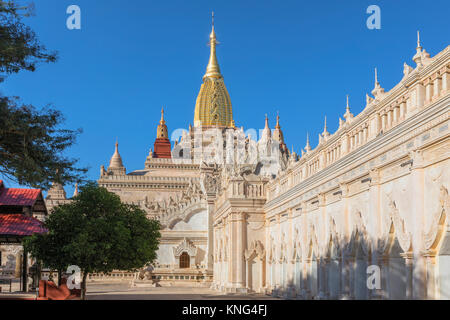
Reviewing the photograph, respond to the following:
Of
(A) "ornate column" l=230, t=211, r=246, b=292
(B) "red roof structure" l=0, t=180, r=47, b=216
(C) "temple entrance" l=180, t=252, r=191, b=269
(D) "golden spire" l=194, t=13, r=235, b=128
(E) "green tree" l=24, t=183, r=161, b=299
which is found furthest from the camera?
(D) "golden spire" l=194, t=13, r=235, b=128

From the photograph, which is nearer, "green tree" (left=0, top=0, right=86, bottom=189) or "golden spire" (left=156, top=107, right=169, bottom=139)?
"green tree" (left=0, top=0, right=86, bottom=189)

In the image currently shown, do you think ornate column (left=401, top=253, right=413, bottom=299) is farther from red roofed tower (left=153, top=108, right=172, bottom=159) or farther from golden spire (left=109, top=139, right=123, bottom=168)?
red roofed tower (left=153, top=108, right=172, bottom=159)

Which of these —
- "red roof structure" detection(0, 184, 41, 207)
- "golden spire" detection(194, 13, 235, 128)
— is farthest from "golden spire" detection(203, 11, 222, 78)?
"red roof structure" detection(0, 184, 41, 207)

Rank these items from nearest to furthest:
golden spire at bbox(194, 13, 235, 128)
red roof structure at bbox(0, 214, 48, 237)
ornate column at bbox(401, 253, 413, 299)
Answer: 1. ornate column at bbox(401, 253, 413, 299)
2. red roof structure at bbox(0, 214, 48, 237)
3. golden spire at bbox(194, 13, 235, 128)

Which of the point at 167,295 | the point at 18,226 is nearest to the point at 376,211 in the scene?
the point at 18,226

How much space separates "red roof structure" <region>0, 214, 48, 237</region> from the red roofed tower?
7580cm

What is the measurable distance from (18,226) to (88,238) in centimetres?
358

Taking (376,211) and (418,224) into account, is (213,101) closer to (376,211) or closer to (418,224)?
(376,211)

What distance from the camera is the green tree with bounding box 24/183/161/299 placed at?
2458 centimetres

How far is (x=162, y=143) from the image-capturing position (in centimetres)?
10594

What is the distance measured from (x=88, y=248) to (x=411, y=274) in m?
13.9

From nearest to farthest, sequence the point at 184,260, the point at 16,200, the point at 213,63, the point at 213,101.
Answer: the point at 16,200 < the point at 184,260 < the point at 213,101 < the point at 213,63

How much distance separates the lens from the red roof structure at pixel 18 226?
82.2 ft
